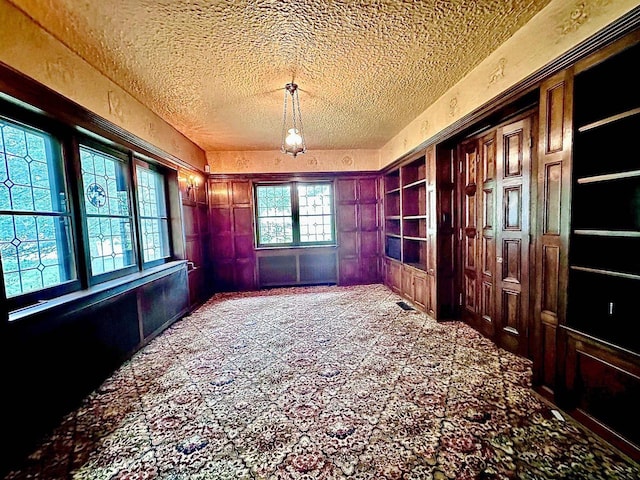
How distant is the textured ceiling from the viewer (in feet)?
6.05

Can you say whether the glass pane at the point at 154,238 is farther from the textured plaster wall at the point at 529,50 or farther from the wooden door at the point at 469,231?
the wooden door at the point at 469,231

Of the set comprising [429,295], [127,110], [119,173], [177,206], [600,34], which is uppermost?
[127,110]

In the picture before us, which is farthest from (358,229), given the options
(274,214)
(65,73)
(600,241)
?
(65,73)

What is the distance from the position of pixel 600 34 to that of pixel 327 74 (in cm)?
200

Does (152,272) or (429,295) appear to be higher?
(152,272)

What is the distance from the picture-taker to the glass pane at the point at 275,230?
5.83m

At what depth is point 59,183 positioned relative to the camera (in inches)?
90.6

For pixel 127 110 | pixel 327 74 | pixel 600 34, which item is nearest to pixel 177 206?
pixel 127 110

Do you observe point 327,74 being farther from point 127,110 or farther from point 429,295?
point 429,295

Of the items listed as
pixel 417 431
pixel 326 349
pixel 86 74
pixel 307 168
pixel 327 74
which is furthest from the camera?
pixel 307 168

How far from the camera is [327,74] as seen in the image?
2713 mm

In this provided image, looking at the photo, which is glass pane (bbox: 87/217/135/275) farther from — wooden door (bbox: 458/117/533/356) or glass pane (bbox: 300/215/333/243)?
wooden door (bbox: 458/117/533/356)

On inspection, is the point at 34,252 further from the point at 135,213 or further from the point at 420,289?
the point at 420,289

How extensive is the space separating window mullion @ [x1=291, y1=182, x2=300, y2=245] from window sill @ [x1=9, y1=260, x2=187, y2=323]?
2782 mm
